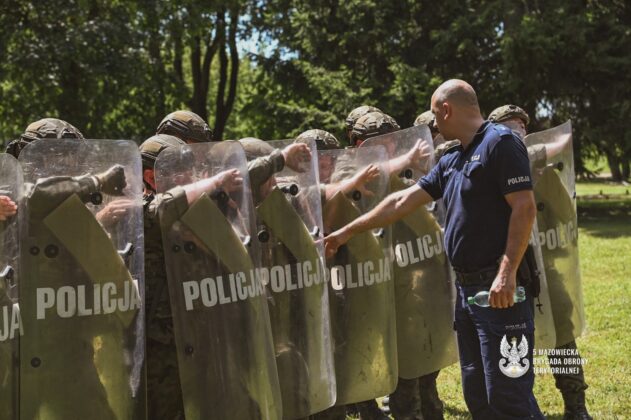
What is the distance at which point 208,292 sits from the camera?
3.54m

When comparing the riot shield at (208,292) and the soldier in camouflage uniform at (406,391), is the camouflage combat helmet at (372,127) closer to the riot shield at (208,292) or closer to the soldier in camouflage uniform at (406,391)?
the soldier in camouflage uniform at (406,391)

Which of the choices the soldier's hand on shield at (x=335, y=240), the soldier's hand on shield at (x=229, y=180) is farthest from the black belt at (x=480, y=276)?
the soldier's hand on shield at (x=229, y=180)

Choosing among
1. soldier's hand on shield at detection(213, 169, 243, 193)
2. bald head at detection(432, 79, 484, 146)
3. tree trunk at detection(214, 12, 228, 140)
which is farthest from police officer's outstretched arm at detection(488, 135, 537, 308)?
tree trunk at detection(214, 12, 228, 140)

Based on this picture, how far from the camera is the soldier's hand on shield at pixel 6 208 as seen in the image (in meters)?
3.20

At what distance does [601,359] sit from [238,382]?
4342mm

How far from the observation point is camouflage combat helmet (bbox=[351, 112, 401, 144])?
17.5ft

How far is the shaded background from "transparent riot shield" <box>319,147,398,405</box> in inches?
462

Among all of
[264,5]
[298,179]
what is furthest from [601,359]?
[264,5]

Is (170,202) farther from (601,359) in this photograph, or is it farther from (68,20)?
(68,20)

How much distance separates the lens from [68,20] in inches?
701

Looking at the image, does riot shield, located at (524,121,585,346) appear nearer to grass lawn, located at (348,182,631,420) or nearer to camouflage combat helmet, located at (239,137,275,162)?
grass lawn, located at (348,182,631,420)

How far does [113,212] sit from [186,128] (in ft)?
2.89

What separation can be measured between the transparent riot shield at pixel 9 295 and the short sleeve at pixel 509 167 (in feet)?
7.03

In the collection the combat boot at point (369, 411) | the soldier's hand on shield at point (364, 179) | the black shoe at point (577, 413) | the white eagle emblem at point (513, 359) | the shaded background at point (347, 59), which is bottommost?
the black shoe at point (577, 413)
